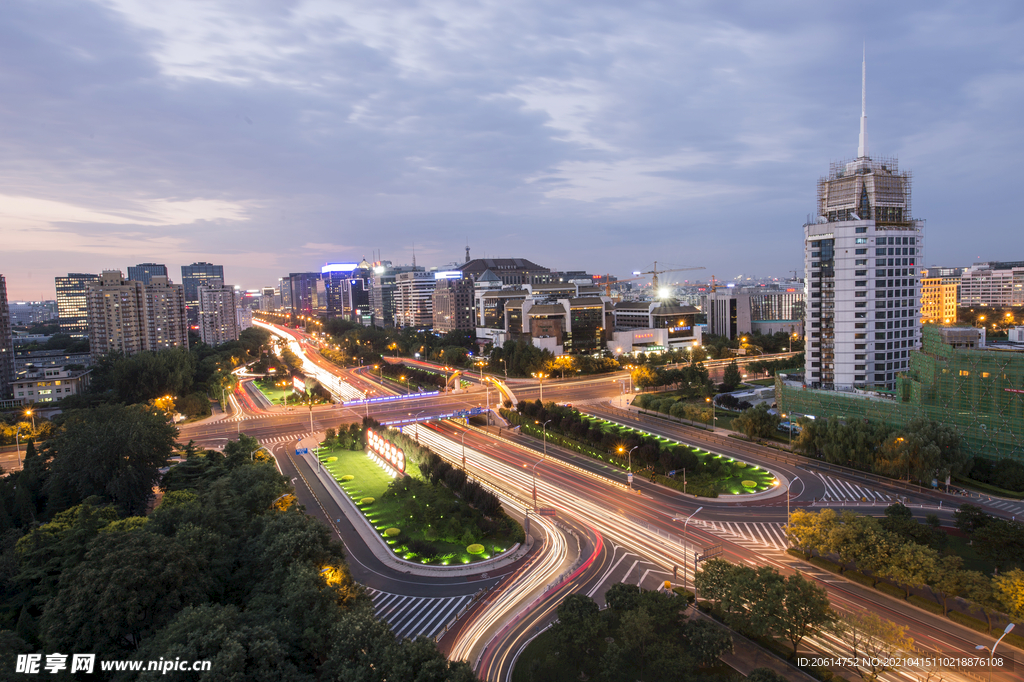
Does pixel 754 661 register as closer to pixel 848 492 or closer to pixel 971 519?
pixel 971 519

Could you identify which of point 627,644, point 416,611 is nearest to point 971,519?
point 627,644

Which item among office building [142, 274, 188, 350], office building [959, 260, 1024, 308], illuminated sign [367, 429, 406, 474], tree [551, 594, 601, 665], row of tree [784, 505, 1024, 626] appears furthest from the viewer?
office building [959, 260, 1024, 308]

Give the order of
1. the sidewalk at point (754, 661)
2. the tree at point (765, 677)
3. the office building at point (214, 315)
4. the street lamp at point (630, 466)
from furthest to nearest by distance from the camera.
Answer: the office building at point (214, 315), the street lamp at point (630, 466), the sidewalk at point (754, 661), the tree at point (765, 677)

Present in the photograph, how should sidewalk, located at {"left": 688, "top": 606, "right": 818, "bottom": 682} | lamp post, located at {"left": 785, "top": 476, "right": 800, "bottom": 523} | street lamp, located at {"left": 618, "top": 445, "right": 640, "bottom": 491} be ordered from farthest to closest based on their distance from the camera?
street lamp, located at {"left": 618, "top": 445, "right": 640, "bottom": 491}
lamp post, located at {"left": 785, "top": 476, "right": 800, "bottom": 523}
sidewalk, located at {"left": 688, "top": 606, "right": 818, "bottom": 682}

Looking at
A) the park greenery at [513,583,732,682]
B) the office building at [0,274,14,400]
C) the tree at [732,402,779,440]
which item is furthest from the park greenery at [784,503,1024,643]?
the office building at [0,274,14,400]

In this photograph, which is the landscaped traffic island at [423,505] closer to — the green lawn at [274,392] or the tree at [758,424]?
the tree at [758,424]

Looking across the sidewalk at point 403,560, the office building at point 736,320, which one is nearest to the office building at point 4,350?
the sidewalk at point 403,560

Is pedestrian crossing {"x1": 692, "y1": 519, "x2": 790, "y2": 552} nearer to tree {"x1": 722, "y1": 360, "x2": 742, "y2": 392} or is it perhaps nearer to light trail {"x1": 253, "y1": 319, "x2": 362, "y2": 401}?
tree {"x1": 722, "y1": 360, "x2": 742, "y2": 392}

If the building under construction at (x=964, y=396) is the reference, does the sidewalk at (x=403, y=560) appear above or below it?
below
